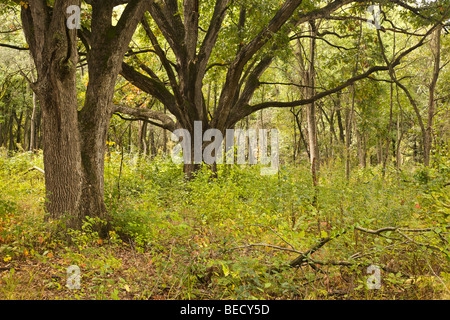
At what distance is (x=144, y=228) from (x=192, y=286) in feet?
6.01

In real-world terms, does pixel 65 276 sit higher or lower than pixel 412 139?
lower

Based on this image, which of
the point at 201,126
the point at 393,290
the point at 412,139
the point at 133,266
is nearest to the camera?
the point at 393,290

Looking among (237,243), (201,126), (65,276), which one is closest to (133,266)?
(65,276)

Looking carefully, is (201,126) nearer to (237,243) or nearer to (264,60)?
(264,60)

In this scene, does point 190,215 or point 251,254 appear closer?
point 251,254

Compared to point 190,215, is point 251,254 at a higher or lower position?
lower

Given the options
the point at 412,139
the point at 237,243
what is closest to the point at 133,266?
the point at 237,243

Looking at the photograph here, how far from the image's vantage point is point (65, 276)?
12.4 ft
